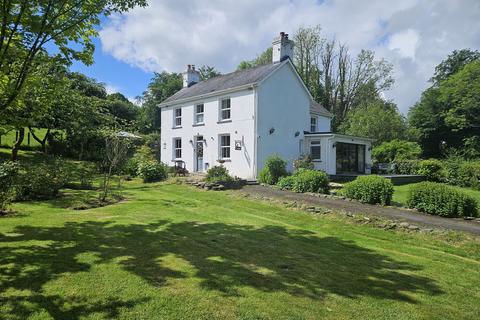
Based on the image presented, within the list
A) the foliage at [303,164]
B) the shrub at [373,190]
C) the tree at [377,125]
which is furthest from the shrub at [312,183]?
the tree at [377,125]

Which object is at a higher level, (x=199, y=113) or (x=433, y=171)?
(x=199, y=113)

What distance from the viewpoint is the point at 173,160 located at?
89.8 feet

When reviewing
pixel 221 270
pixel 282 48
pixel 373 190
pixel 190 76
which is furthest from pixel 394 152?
pixel 221 270

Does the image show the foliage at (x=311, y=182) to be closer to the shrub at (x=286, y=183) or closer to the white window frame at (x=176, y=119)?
the shrub at (x=286, y=183)

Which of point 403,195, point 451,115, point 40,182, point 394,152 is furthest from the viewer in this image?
point 451,115

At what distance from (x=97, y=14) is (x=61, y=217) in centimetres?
532

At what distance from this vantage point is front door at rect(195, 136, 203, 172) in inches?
974

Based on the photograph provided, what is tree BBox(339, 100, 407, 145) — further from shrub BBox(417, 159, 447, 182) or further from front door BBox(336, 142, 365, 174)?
shrub BBox(417, 159, 447, 182)

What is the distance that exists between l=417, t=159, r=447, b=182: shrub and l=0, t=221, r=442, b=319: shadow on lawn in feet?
65.2

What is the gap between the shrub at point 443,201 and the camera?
432 inches

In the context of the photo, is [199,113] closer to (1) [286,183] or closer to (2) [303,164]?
(2) [303,164]

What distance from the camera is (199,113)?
25.0m

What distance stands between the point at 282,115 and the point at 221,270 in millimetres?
17960

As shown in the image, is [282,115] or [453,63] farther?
[453,63]
